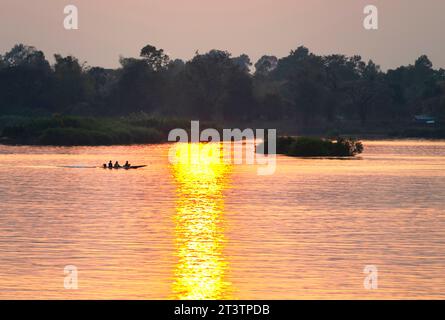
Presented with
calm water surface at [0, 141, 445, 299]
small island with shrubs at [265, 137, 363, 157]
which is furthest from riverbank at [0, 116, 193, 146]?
calm water surface at [0, 141, 445, 299]

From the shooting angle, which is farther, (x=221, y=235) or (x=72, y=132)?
(x=72, y=132)

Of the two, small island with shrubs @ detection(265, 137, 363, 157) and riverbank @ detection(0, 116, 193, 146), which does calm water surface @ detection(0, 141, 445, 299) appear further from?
riverbank @ detection(0, 116, 193, 146)

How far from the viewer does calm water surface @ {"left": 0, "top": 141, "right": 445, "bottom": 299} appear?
31.2 metres

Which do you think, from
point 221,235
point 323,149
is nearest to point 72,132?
point 323,149

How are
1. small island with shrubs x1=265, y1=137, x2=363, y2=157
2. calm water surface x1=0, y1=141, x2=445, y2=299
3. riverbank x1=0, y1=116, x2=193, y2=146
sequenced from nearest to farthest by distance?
calm water surface x1=0, y1=141, x2=445, y2=299, small island with shrubs x1=265, y1=137, x2=363, y2=157, riverbank x1=0, y1=116, x2=193, y2=146

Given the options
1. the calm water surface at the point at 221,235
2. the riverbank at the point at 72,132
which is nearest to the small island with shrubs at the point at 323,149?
the calm water surface at the point at 221,235

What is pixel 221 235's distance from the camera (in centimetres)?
4350

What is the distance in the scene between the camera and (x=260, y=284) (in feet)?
103

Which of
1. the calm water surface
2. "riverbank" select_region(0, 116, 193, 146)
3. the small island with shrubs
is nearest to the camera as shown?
the calm water surface

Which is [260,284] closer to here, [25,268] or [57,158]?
[25,268]

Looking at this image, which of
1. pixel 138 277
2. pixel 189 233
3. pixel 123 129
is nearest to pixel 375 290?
pixel 138 277

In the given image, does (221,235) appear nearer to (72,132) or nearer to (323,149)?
(323,149)

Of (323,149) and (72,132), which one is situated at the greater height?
(72,132)

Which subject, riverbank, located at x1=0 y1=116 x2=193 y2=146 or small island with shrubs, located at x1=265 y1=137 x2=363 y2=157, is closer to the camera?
small island with shrubs, located at x1=265 y1=137 x2=363 y2=157
